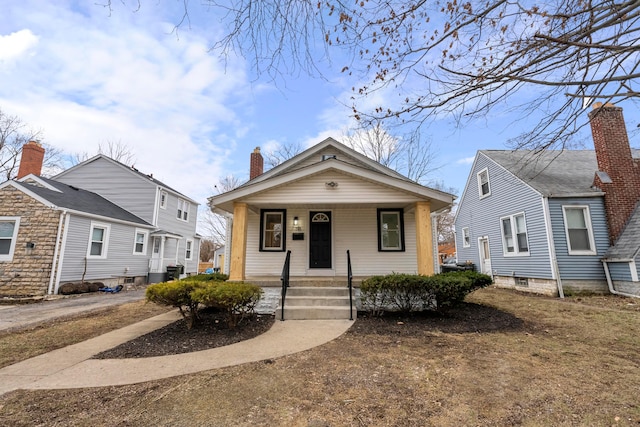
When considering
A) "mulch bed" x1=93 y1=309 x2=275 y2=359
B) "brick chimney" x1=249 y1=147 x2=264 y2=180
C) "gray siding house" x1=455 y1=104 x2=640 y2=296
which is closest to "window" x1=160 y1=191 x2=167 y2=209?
"brick chimney" x1=249 y1=147 x2=264 y2=180

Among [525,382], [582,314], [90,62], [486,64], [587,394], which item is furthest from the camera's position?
[582,314]

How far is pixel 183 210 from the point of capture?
2048 centimetres

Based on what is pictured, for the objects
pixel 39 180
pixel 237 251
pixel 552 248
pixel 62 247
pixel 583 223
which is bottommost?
pixel 237 251

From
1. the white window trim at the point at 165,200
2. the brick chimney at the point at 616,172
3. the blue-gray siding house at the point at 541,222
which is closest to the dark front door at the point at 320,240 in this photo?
the blue-gray siding house at the point at 541,222

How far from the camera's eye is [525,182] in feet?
36.4

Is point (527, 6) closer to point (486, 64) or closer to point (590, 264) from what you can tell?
point (486, 64)

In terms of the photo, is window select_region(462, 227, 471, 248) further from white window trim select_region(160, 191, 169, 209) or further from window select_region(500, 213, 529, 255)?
white window trim select_region(160, 191, 169, 209)

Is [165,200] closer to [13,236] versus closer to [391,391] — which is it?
[13,236]

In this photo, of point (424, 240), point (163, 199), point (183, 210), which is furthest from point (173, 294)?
point (183, 210)

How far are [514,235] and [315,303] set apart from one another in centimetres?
1002

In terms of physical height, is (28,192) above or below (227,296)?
above

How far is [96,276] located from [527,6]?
16507 millimetres

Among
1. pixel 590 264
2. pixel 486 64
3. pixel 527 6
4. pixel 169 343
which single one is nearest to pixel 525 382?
pixel 486 64

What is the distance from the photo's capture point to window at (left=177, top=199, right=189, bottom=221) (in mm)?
19994
